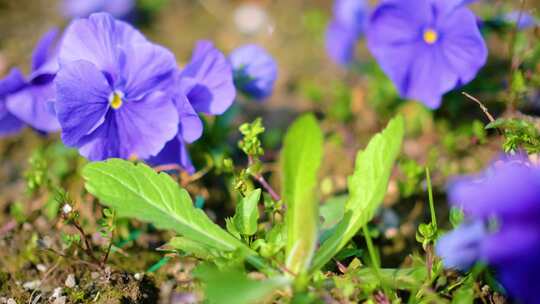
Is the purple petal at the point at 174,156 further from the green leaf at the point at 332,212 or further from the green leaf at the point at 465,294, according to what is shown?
the green leaf at the point at 465,294

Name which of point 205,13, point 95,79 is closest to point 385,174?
point 95,79

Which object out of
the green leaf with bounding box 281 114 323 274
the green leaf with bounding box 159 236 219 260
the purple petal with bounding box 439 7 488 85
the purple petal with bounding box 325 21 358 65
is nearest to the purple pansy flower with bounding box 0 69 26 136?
the green leaf with bounding box 159 236 219 260

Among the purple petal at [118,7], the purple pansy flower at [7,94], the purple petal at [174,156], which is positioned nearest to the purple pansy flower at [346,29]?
the purple petal at [174,156]

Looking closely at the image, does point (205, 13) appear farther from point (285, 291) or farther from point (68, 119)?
point (285, 291)

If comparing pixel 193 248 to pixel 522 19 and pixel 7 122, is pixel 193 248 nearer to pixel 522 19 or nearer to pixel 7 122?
pixel 7 122

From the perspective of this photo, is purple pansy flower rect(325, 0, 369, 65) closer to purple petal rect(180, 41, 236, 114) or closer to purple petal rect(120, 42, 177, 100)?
purple petal rect(180, 41, 236, 114)

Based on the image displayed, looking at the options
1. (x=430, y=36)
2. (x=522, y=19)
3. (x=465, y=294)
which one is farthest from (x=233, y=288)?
(x=522, y=19)
